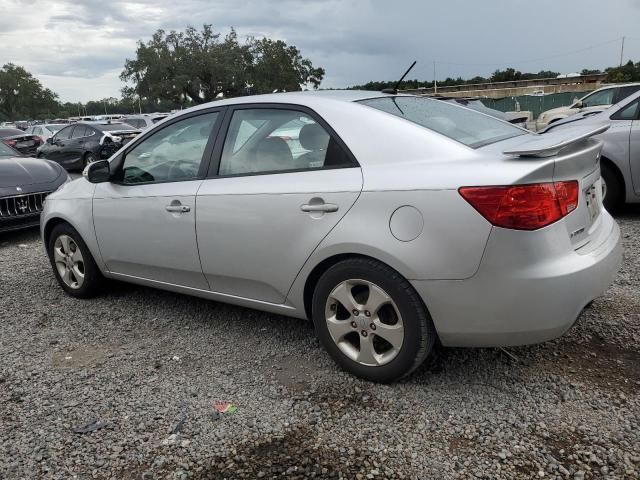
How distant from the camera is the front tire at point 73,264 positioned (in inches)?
177

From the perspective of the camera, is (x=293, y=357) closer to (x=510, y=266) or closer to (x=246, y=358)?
(x=246, y=358)

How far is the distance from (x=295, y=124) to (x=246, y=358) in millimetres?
1493

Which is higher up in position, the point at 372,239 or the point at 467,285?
the point at 372,239

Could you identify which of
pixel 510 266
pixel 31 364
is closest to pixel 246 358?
pixel 31 364

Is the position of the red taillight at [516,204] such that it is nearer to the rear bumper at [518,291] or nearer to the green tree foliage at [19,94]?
the rear bumper at [518,291]

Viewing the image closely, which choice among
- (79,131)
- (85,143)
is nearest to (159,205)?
(85,143)

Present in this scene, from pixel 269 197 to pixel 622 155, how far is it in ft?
15.5

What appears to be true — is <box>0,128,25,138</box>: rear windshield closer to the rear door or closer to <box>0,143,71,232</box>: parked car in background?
<box>0,143,71,232</box>: parked car in background

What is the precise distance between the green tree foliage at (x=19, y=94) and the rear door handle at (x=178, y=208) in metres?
→ 94.9

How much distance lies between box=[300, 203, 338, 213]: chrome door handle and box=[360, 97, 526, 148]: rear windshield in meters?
0.65

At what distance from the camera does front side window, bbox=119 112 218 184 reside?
3.65 metres

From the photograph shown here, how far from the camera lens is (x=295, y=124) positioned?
10.6ft

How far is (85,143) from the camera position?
15.2m

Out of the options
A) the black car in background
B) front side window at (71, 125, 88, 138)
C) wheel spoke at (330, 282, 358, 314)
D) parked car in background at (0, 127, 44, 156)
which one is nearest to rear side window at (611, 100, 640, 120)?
wheel spoke at (330, 282, 358, 314)
